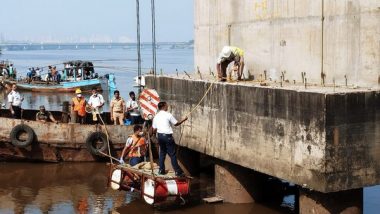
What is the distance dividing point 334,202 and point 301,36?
3.06 metres

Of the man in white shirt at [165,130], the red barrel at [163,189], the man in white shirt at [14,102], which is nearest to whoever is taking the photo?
the red barrel at [163,189]

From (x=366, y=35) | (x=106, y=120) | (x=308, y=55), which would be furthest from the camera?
(x=106, y=120)

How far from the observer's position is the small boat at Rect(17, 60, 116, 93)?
3984 cm

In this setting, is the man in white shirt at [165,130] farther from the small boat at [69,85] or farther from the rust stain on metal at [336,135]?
the small boat at [69,85]

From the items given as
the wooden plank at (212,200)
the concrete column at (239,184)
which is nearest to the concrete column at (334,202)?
the concrete column at (239,184)

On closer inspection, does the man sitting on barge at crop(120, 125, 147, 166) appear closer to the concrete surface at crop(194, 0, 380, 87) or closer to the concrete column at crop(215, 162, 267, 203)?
the concrete column at crop(215, 162, 267, 203)

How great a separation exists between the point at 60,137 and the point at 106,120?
2.14 meters

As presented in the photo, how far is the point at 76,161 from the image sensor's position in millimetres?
15906

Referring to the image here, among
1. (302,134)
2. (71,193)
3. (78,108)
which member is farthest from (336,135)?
(78,108)

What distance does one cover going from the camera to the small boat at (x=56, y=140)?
50.6ft

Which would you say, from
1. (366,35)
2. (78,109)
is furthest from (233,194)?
(78,109)

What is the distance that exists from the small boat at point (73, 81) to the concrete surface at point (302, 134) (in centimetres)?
2963

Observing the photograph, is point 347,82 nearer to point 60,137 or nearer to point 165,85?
point 165,85

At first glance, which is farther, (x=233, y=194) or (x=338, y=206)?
(x=233, y=194)
